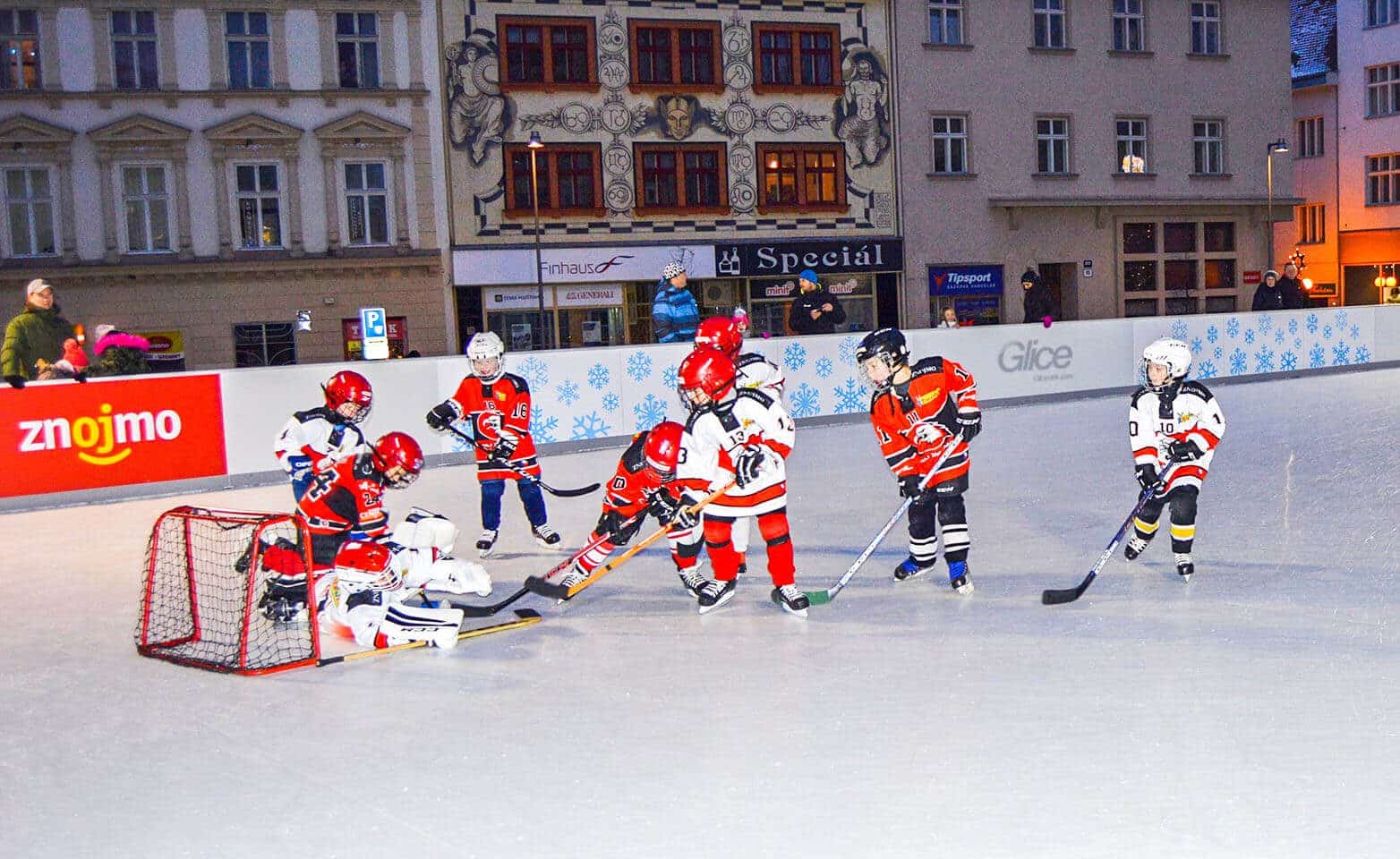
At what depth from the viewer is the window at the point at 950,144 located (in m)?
29.2

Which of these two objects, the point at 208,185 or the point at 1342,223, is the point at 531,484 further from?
the point at 1342,223

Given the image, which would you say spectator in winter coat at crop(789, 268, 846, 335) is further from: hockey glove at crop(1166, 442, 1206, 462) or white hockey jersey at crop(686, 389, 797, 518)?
white hockey jersey at crop(686, 389, 797, 518)

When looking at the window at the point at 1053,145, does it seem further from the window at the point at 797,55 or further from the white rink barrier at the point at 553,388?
the white rink barrier at the point at 553,388

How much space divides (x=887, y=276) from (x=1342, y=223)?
16800mm

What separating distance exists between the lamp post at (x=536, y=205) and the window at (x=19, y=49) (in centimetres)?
797

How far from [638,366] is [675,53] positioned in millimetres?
13596

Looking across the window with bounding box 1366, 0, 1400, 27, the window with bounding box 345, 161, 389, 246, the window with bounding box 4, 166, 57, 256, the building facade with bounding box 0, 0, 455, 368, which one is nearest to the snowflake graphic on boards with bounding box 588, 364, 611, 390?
the building facade with bounding box 0, 0, 455, 368

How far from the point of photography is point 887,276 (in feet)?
94.9

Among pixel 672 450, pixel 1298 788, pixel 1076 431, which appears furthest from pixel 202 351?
pixel 1298 788

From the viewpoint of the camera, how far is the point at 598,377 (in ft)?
48.5

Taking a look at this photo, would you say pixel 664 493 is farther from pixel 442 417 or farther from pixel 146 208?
pixel 146 208

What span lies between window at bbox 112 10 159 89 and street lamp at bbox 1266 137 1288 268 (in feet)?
72.0

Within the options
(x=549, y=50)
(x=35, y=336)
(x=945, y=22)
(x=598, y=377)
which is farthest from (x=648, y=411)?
(x=945, y=22)

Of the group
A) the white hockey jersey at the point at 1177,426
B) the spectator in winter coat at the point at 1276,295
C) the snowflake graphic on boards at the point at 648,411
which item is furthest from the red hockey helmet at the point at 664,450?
the spectator in winter coat at the point at 1276,295
